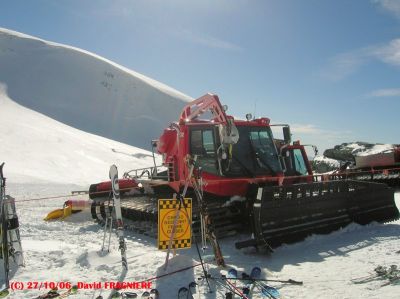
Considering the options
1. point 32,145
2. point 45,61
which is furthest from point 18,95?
point 32,145

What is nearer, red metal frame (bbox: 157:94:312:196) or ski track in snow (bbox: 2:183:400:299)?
ski track in snow (bbox: 2:183:400:299)

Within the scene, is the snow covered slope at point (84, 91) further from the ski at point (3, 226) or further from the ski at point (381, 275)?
the ski at point (381, 275)

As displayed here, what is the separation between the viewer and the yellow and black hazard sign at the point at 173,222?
23.7 feet

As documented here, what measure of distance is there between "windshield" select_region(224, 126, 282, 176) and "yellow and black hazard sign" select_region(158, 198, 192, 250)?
2.81 meters

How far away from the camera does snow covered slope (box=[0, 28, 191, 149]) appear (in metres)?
88.6

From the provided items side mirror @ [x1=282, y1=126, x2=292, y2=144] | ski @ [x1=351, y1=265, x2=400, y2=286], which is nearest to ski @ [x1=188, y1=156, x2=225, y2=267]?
ski @ [x1=351, y1=265, x2=400, y2=286]

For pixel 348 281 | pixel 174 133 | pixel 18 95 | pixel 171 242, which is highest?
pixel 18 95

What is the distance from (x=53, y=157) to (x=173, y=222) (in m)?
33.3

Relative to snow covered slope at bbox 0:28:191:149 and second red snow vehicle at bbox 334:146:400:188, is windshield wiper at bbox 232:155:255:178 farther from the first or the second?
snow covered slope at bbox 0:28:191:149

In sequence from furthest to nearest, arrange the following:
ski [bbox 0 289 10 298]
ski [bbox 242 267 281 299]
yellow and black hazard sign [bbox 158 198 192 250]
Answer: yellow and black hazard sign [bbox 158 198 192 250] < ski [bbox 0 289 10 298] < ski [bbox 242 267 281 299]

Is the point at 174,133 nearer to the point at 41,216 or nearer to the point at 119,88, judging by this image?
the point at 41,216

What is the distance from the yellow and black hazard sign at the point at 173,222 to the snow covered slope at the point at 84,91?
257 ft

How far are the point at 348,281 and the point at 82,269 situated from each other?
418 centimetres

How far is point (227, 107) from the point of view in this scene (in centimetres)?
1054
